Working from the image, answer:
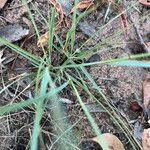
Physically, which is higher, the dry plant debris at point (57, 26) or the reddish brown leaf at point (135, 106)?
the dry plant debris at point (57, 26)

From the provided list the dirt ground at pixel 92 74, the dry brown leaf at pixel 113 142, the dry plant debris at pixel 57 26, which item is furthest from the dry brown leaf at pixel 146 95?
the dry plant debris at pixel 57 26

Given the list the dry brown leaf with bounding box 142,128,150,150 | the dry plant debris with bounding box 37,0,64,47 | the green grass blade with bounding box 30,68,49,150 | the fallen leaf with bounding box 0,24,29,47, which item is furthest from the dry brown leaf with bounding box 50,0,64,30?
the dry brown leaf with bounding box 142,128,150,150

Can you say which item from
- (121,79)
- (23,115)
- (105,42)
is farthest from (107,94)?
(23,115)

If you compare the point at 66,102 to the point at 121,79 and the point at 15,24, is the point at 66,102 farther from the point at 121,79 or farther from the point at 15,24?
the point at 15,24

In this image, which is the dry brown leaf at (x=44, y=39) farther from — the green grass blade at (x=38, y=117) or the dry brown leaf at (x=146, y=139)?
the dry brown leaf at (x=146, y=139)

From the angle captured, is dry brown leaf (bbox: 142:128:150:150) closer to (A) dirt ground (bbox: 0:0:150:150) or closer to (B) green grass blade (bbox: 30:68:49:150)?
(A) dirt ground (bbox: 0:0:150:150)

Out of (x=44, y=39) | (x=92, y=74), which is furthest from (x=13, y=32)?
(x=92, y=74)
